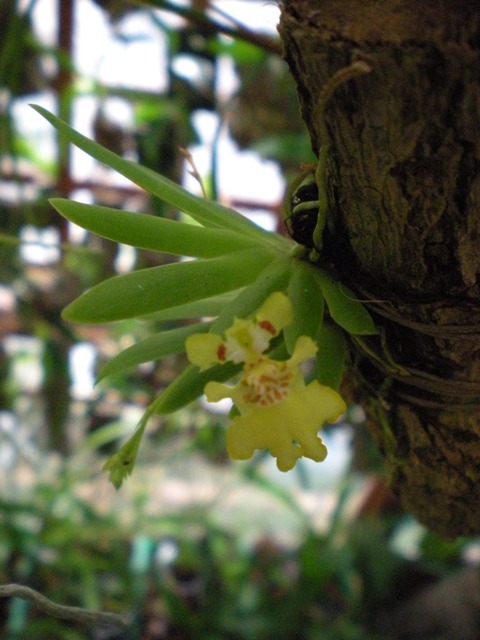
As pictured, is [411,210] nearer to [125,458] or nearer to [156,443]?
[125,458]

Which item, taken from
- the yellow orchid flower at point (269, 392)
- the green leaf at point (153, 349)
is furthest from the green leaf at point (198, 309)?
the yellow orchid flower at point (269, 392)

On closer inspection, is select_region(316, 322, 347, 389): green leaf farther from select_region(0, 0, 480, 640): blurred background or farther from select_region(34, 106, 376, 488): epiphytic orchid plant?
select_region(0, 0, 480, 640): blurred background

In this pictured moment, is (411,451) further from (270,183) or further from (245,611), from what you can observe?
(270,183)

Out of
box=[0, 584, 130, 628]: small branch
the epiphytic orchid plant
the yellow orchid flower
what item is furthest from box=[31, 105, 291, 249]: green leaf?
box=[0, 584, 130, 628]: small branch

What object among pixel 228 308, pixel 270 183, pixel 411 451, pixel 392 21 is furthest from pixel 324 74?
pixel 270 183

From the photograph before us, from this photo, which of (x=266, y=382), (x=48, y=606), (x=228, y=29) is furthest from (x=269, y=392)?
(x=228, y=29)

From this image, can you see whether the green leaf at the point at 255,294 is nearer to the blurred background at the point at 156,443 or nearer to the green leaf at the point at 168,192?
the green leaf at the point at 168,192
